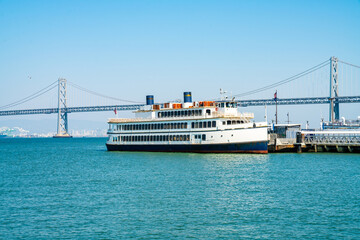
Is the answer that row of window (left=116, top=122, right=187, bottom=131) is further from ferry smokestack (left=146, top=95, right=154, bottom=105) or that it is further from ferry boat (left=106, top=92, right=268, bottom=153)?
ferry smokestack (left=146, top=95, right=154, bottom=105)

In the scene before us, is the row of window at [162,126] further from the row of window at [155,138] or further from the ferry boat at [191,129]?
the row of window at [155,138]

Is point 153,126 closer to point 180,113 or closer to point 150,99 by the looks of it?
point 180,113

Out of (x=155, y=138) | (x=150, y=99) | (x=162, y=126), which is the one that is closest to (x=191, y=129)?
(x=162, y=126)

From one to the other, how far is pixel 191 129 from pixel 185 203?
101 feet

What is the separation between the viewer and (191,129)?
182ft

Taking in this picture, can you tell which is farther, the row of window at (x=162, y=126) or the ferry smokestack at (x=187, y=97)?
the ferry smokestack at (x=187, y=97)

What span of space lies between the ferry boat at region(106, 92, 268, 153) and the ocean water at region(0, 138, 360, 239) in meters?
9.79

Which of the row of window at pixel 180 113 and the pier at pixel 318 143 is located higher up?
the row of window at pixel 180 113

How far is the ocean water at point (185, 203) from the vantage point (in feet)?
64.1

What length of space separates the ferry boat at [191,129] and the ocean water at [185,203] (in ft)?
32.1

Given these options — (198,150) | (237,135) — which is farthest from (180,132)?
(237,135)

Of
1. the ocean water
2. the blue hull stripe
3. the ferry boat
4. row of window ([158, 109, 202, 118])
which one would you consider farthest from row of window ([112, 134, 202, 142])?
the ocean water

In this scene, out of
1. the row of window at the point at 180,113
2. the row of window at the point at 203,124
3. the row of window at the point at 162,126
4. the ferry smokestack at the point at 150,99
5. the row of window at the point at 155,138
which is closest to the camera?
the row of window at the point at 203,124

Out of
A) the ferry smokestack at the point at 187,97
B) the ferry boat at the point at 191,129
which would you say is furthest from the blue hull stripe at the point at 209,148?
the ferry smokestack at the point at 187,97
